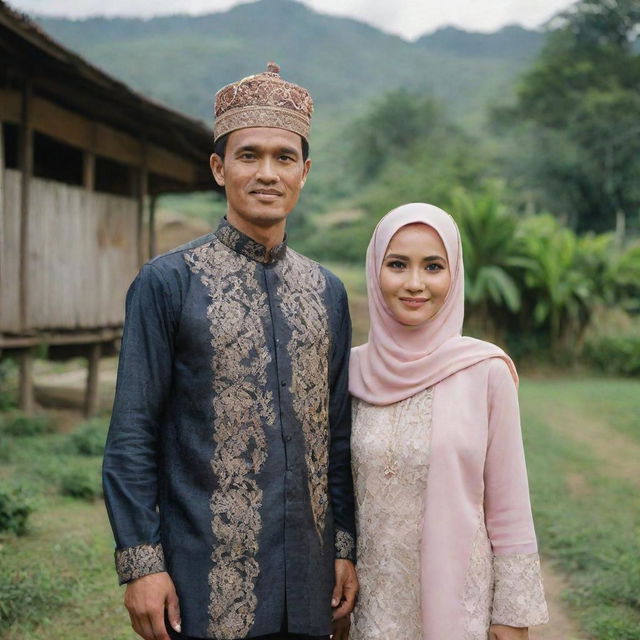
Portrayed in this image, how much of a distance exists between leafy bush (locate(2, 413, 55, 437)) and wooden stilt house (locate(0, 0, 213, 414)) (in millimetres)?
445

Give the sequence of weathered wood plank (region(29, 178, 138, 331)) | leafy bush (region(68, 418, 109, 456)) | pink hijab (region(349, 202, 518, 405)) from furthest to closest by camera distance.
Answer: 1. weathered wood plank (region(29, 178, 138, 331))
2. leafy bush (region(68, 418, 109, 456))
3. pink hijab (region(349, 202, 518, 405))

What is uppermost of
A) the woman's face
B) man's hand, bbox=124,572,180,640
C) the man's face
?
the man's face

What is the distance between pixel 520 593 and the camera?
6.84 ft

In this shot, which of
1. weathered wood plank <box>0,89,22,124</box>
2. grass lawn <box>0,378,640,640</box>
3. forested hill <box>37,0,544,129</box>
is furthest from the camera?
forested hill <box>37,0,544,129</box>

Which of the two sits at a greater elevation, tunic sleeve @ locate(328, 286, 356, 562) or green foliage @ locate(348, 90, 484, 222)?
green foliage @ locate(348, 90, 484, 222)

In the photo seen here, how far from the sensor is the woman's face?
221cm

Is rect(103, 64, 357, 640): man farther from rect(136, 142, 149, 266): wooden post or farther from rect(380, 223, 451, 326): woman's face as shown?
rect(136, 142, 149, 266): wooden post

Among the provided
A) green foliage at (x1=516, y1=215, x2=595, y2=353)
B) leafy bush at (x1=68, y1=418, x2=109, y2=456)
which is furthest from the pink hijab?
green foliage at (x1=516, y1=215, x2=595, y2=353)

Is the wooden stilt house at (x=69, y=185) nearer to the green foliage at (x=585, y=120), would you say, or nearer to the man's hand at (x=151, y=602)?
the man's hand at (x=151, y=602)

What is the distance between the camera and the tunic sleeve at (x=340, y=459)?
7.47ft

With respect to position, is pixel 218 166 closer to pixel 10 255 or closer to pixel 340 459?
pixel 340 459

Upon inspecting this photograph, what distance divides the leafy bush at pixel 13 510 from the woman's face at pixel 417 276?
3.25m

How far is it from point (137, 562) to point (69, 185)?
6.87 m

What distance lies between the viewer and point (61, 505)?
17.9 feet
